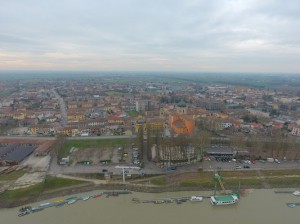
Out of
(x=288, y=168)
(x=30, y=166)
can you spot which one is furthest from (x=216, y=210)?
(x=30, y=166)

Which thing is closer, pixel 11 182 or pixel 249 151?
pixel 11 182

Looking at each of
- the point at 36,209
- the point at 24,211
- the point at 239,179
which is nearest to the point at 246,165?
the point at 239,179

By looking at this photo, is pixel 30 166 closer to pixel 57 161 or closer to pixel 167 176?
pixel 57 161

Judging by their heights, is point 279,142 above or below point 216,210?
above

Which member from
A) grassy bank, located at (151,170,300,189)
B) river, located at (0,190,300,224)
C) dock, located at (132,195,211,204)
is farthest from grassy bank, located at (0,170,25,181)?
grassy bank, located at (151,170,300,189)

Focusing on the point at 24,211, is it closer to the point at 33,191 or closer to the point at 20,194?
the point at 20,194

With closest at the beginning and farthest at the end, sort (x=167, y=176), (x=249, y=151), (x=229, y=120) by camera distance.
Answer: (x=167, y=176), (x=249, y=151), (x=229, y=120)

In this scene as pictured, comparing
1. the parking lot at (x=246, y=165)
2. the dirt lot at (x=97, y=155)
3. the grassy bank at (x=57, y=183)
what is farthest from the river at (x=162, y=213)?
the dirt lot at (x=97, y=155)

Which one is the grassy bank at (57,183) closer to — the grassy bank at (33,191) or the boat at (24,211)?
the grassy bank at (33,191)
